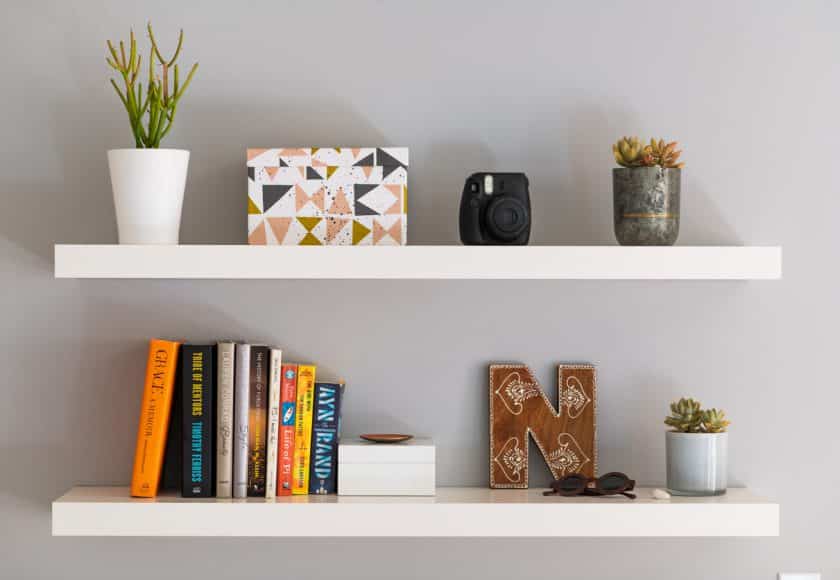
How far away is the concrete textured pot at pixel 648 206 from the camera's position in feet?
4.89

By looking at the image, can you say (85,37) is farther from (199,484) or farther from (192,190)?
(199,484)

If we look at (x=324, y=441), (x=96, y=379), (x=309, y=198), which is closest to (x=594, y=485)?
(x=324, y=441)

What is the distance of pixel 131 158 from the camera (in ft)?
4.82

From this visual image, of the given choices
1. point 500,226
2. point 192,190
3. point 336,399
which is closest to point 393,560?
point 336,399

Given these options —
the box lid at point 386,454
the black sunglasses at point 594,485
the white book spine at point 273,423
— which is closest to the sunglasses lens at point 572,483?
the black sunglasses at point 594,485

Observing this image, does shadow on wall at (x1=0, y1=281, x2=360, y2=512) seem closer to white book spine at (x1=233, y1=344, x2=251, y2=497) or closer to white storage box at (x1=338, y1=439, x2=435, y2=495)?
white book spine at (x1=233, y1=344, x2=251, y2=497)

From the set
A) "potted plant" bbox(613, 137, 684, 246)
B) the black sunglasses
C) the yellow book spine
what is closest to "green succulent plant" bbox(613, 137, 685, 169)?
"potted plant" bbox(613, 137, 684, 246)

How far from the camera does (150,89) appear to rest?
1498 mm

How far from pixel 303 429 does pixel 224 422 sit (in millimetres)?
123

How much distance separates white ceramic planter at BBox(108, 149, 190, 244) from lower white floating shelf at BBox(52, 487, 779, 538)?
1.34ft

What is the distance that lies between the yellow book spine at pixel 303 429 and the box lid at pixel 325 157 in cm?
32

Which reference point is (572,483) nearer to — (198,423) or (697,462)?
(697,462)

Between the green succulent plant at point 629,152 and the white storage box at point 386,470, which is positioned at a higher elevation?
the green succulent plant at point 629,152

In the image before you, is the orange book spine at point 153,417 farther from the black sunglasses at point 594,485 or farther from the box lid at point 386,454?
the black sunglasses at point 594,485
